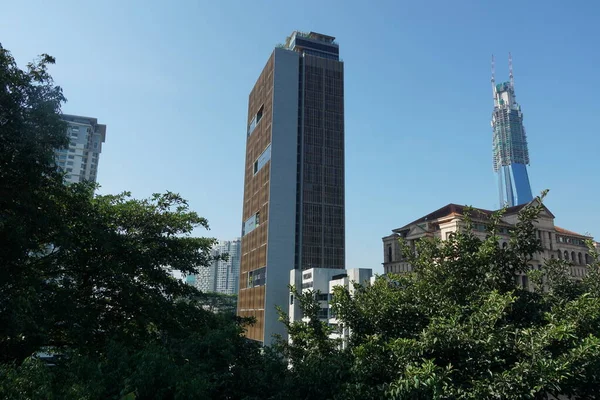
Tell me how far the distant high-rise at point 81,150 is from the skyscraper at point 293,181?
1970 inches

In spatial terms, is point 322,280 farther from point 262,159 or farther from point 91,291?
point 91,291

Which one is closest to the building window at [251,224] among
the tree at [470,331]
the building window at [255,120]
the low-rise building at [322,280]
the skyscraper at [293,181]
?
the skyscraper at [293,181]

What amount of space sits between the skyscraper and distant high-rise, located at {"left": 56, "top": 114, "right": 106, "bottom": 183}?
50033mm

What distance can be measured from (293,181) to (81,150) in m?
62.9

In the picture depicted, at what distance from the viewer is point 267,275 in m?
71.9

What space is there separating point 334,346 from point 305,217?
63687 mm

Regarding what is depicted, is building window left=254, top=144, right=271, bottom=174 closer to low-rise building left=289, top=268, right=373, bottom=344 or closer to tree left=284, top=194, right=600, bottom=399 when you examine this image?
low-rise building left=289, top=268, right=373, bottom=344

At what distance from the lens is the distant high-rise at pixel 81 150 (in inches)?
4117

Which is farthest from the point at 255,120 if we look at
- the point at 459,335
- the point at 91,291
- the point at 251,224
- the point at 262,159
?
the point at 459,335

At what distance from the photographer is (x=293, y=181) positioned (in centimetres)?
7650

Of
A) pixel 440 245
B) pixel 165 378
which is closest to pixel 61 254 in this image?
pixel 165 378

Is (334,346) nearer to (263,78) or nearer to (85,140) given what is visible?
(263,78)

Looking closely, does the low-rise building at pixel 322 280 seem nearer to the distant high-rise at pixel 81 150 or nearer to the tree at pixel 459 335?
the tree at pixel 459 335

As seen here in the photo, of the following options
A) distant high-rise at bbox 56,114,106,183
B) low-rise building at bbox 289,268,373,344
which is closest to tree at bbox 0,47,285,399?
low-rise building at bbox 289,268,373,344
